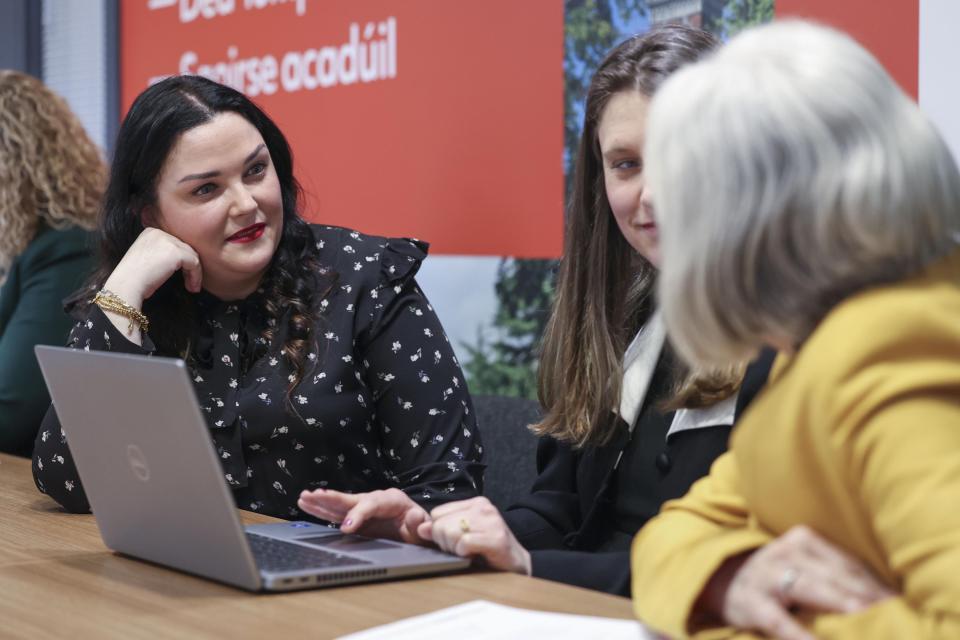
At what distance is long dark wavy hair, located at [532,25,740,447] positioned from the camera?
1769 mm

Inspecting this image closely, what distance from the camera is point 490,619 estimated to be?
3.75 ft

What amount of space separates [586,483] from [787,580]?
958 mm

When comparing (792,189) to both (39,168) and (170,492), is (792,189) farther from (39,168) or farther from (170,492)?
(39,168)

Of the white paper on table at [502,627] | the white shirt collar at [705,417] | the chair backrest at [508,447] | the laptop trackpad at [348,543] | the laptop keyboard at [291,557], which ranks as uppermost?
the white shirt collar at [705,417]

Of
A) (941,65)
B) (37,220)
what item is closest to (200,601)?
(941,65)

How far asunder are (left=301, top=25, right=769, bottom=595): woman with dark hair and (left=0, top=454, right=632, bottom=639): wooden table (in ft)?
0.90

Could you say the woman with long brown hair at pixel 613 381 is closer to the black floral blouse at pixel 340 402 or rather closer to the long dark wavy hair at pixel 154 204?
the black floral blouse at pixel 340 402

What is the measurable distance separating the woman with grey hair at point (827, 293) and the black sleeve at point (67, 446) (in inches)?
51.5

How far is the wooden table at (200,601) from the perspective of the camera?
117 centimetres

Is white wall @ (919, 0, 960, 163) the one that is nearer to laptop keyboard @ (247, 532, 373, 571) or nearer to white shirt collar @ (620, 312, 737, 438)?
white shirt collar @ (620, 312, 737, 438)

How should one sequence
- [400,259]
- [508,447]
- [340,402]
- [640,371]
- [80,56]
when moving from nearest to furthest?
[640,371], [340,402], [400,259], [508,447], [80,56]

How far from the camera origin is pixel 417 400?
2047 mm

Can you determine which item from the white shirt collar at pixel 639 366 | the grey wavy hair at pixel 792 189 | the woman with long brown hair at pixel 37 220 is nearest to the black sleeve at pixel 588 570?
the white shirt collar at pixel 639 366

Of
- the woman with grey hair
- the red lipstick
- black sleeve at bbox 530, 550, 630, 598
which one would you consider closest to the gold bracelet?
the red lipstick
